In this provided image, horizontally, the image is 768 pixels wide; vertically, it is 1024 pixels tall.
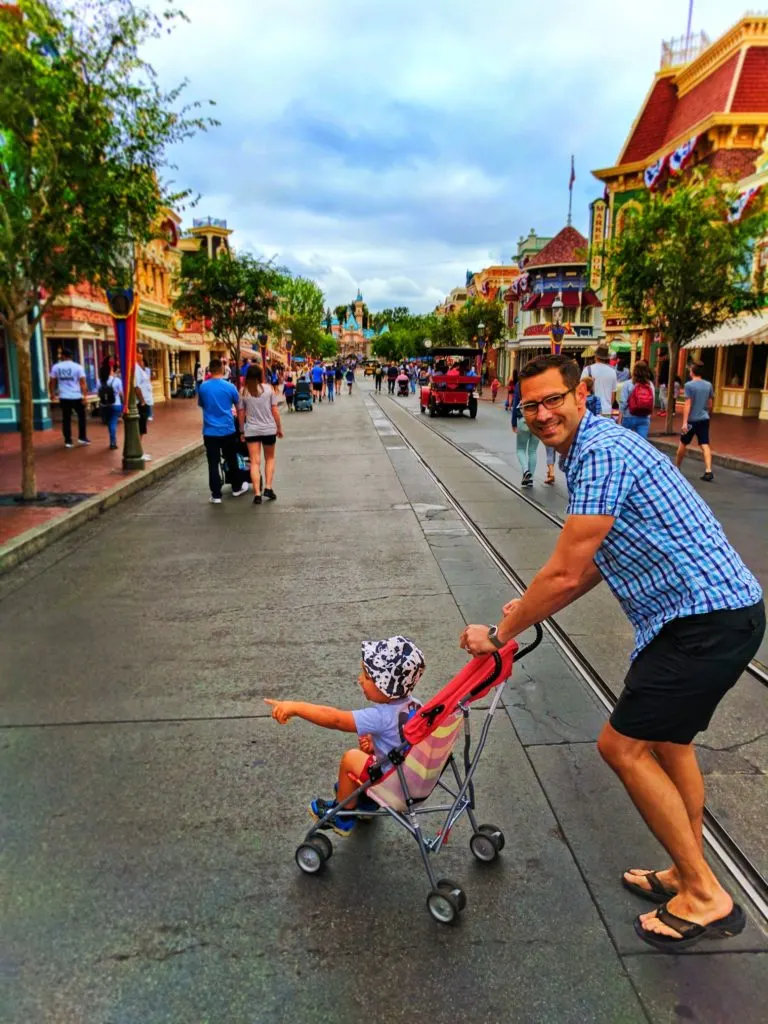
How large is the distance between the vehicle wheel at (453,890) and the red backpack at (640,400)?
936cm

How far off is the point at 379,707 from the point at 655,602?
101 centimetres

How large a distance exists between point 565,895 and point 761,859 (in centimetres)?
78

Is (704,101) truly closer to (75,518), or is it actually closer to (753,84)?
(753,84)

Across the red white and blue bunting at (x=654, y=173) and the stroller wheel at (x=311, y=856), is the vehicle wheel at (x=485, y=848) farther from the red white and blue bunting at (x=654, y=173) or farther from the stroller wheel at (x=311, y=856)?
the red white and blue bunting at (x=654, y=173)

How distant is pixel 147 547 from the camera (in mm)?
7719

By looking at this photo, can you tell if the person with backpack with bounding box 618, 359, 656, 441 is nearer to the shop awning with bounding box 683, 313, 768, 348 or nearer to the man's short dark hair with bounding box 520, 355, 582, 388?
the man's short dark hair with bounding box 520, 355, 582, 388

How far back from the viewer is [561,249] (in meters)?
50.1

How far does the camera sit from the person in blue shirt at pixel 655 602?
7.39 ft

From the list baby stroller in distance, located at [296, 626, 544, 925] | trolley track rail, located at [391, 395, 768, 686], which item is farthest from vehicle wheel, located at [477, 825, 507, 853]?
trolley track rail, located at [391, 395, 768, 686]

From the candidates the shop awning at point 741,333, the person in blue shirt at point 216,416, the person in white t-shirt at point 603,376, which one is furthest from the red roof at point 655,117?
the person in blue shirt at point 216,416

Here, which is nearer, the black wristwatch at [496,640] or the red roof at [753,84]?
the black wristwatch at [496,640]

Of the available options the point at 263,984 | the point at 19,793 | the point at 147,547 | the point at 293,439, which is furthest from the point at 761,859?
the point at 293,439

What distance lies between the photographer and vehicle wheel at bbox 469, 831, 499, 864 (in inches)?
109

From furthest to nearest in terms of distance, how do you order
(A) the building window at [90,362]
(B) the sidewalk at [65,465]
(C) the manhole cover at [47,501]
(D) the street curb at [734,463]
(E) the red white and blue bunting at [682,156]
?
1. (E) the red white and blue bunting at [682,156]
2. (A) the building window at [90,362]
3. (D) the street curb at [734,463]
4. (C) the manhole cover at [47,501]
5. (B) the sidewalk at [65,465]
